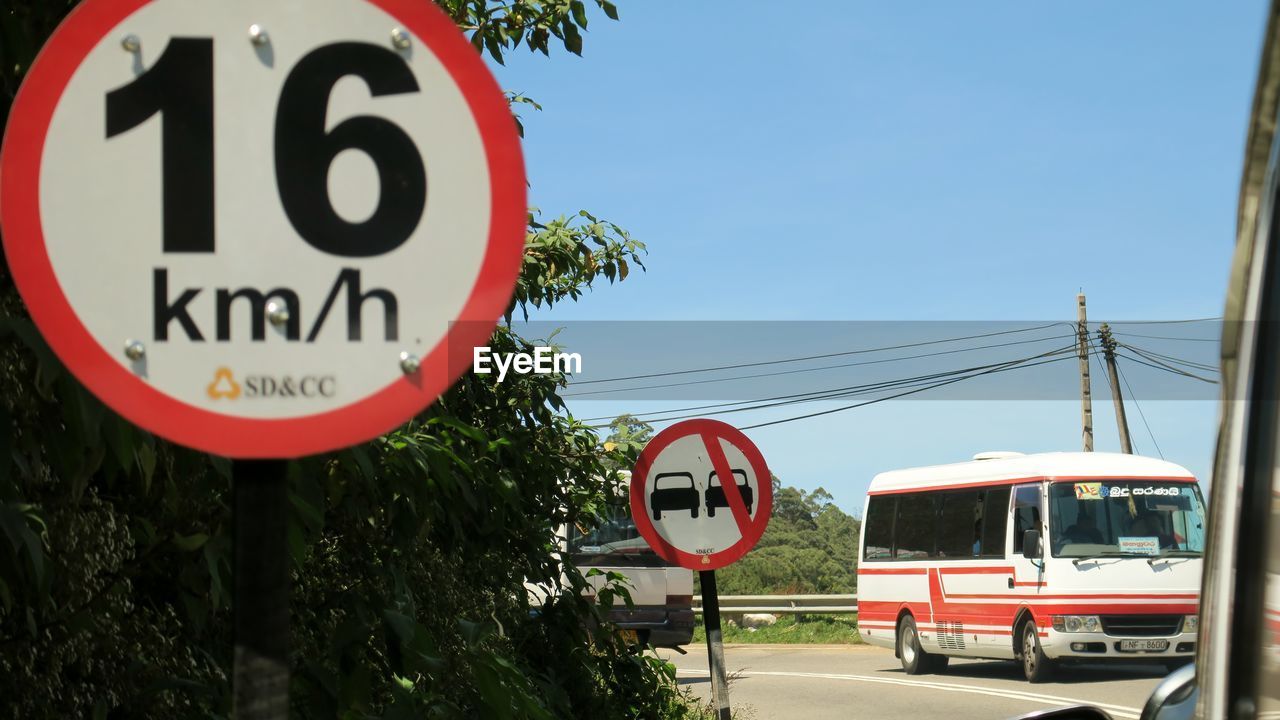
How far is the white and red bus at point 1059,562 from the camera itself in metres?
18.2

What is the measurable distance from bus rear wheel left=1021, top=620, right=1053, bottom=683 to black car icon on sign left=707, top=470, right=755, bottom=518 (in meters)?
12.0

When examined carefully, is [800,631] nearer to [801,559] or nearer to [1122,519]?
[1122,519]

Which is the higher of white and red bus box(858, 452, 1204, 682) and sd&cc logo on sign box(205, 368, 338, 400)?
sd&cc logo on sign box(205, 368, 338, 400)

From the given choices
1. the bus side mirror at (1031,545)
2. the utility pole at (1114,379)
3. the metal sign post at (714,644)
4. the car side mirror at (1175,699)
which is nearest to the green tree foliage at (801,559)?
the utility pole at (1114,379)

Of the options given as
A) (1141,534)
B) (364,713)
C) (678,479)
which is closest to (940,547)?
(1141,534)

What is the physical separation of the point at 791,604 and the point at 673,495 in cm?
2513

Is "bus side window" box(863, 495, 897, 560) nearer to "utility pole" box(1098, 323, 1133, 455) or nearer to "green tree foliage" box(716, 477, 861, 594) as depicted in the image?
"green tree foliage" box(716, 477, 861, 594)

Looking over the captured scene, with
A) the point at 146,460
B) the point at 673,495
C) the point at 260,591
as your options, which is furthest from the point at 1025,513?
the point at 260,591

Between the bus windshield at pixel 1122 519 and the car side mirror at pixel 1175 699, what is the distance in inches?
681

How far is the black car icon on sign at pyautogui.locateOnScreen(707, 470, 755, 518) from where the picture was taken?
773 centimetres

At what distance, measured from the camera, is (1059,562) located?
18.5m

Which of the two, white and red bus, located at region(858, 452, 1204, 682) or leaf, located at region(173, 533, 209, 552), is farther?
white and red bus, located at region(858, 452, 1204, 682)

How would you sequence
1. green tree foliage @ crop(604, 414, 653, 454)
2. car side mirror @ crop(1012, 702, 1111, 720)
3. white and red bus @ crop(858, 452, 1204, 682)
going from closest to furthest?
car side mirror @ crop(1012, 702, 1111, 720), green tree foliage @ crop(604, 414, 653, 454), white and red bus @ crop(858, 452, 1204, 682)

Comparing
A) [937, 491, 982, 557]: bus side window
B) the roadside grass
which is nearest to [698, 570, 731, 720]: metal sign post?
[937, 491, 982, 557]: bus side window
